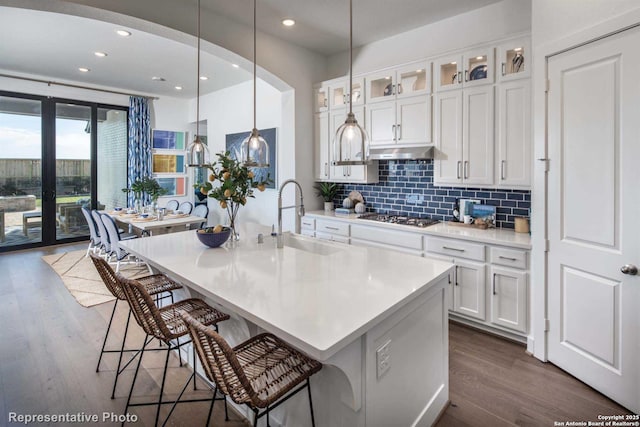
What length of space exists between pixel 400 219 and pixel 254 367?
2738 mm

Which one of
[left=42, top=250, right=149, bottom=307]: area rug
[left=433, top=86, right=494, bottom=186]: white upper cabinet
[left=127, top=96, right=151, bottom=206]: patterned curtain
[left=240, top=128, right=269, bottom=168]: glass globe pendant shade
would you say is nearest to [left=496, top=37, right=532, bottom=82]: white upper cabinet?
[left=433, top=86, right=494, bottom=186]: white upper cabinet

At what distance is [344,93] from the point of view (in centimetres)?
432

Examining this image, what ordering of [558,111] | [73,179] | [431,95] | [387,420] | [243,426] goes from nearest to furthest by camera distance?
[387,420], [243,426], [558,111], [431,95], [73,179]

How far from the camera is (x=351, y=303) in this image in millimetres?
1470

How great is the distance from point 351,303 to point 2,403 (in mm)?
2418

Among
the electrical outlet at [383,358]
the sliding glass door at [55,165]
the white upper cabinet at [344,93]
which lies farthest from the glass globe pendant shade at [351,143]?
the sliding glass door at [55,165]

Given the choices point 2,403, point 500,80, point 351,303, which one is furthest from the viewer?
point 500,80

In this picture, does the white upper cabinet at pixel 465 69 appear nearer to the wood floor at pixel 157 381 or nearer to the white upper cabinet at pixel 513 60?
the white upper cabinet at pixel 513 60

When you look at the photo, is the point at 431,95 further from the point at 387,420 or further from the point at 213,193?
the point at 387,420

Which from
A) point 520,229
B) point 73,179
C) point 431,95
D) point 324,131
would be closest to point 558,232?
point 520,229

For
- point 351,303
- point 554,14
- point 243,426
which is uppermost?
point 554,14

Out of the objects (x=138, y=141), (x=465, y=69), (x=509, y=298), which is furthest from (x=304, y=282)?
(x=138, y=141)

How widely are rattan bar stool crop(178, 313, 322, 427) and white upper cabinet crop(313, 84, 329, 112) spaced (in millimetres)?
3504

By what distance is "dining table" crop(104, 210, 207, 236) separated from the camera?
4953mm
